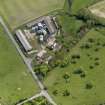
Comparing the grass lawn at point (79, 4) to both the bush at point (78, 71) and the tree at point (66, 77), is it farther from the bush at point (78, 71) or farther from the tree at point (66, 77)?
the tree at point (66, 77)

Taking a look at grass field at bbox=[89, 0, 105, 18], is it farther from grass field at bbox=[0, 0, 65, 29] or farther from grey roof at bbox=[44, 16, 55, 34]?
grey roof at bbox=[44, 16, 55, 34]

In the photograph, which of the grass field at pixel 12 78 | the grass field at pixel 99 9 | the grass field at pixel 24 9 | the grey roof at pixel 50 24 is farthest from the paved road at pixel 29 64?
the grass field at pixel 99 9

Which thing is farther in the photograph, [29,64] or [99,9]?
[99,9]

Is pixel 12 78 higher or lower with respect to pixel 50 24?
lower

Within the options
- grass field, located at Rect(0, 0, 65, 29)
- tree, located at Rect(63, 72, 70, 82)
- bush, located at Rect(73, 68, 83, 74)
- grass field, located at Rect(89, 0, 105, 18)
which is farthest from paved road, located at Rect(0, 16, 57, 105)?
grass field, located at Rect(89, 0, 105, 18)

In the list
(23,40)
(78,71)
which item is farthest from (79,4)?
(78,71)

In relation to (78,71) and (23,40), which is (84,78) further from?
(23,40)
